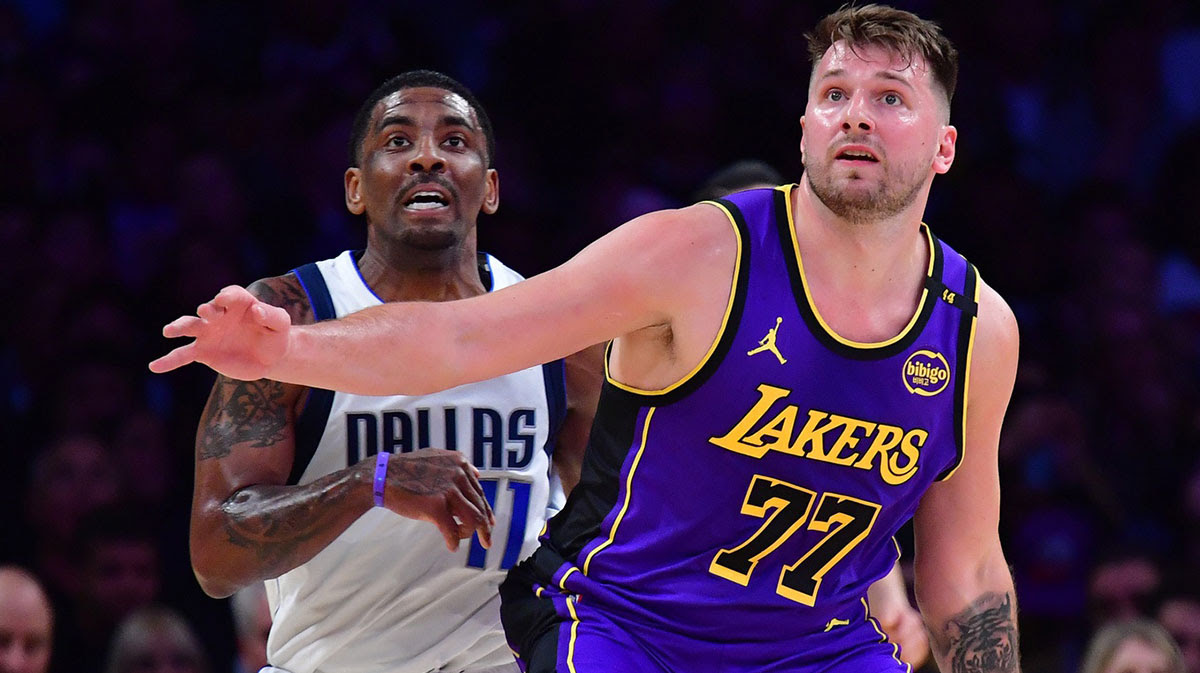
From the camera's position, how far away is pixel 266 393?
12.3 feet

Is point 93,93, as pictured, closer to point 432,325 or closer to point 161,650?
point 161,650

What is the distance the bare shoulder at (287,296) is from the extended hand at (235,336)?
3.74 ft

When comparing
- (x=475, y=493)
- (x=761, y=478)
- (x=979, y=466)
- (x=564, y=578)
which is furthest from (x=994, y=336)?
(x=475, y=493)

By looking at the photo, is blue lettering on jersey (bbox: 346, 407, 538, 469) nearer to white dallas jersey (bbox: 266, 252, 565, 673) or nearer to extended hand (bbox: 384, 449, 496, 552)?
white dallas jersey (bbox: 266, 252, 565, 673)

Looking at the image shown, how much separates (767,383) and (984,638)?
82cm

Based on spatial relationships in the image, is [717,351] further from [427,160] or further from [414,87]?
[414,87]

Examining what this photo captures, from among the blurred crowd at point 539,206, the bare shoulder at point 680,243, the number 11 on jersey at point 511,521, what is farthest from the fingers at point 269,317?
the blurred crowd at point 539,206

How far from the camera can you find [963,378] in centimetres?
325

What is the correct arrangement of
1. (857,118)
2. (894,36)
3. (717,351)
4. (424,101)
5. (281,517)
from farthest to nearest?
1. (424,101)
2. (281,517)
3. (894,36)
4. (857,118)
5. (717,351)

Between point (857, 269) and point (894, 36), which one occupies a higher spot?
point (894, 36)

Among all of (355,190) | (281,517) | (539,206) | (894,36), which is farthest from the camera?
(539,206)

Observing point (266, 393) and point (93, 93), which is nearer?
point (266, 393)

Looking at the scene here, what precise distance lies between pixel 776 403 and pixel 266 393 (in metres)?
1.31

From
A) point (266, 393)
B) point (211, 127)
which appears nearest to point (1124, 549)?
point (266, 393)
